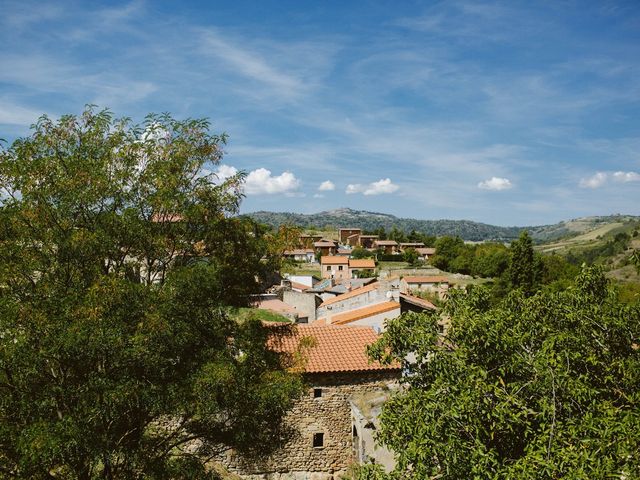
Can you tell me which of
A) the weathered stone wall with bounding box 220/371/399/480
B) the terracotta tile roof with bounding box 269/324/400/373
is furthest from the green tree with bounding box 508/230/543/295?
the weathered stone wall with bounding box 220/371/399/480

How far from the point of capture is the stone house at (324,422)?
16.2 meters

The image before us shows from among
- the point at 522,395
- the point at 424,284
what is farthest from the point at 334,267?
the point at 522,395

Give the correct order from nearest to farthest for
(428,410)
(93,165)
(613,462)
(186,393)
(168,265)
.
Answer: (613,462) → (428,410) → (186,393) → (93,165) → (168,265)

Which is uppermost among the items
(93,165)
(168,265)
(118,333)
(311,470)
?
(93,165)

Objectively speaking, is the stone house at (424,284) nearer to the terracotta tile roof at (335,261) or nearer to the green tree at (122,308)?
the terracotta tile roof at (335,261)

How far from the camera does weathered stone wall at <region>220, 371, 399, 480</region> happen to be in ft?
53.3

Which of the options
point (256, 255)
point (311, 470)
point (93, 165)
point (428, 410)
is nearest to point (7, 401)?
point (93, 165)

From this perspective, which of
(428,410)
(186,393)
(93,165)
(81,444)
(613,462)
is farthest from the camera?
(93,165)

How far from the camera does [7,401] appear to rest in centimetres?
824

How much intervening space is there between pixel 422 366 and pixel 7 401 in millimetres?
7284

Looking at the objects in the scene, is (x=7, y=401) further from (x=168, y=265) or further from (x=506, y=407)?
(x=506, y=407)

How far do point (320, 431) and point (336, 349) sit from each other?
3055 millimetres

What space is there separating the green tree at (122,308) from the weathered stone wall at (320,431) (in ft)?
19.0

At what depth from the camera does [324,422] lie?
16734 mm
